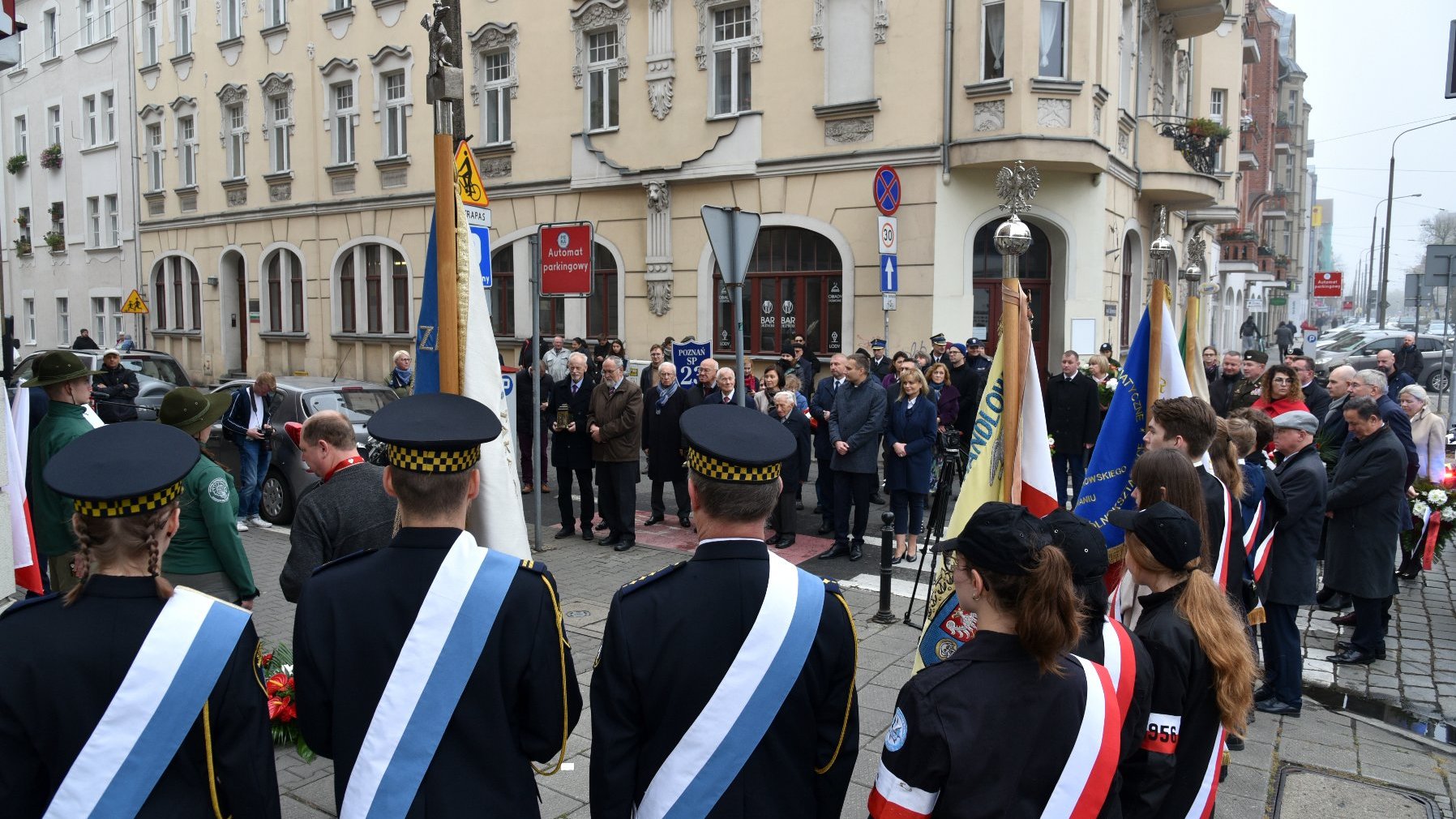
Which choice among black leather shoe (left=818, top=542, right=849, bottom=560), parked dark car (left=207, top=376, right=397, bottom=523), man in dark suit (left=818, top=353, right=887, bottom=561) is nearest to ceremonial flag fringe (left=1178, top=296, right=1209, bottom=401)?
man in dark suit (left=818, top=353, right=887, bottom=561)

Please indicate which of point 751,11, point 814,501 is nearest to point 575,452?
point 814,501

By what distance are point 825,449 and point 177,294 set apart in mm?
26352

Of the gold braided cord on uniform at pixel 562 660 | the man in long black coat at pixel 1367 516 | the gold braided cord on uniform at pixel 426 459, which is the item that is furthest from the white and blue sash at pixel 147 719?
the man in long black coat at pixel 1367 516

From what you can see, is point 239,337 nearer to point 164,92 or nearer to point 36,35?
point 164,92

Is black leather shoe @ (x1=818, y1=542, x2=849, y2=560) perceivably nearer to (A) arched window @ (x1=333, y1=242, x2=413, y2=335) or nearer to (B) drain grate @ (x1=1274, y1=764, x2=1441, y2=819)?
(B) drain grate @ (x1=1274, y1=764, x2=1441, y2=819)

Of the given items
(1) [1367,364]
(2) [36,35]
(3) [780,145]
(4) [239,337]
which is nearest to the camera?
(3) [780,145]

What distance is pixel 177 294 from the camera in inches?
1204

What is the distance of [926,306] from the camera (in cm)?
1689

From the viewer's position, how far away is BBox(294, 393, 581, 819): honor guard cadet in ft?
7.98

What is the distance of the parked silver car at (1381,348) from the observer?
28016 mm

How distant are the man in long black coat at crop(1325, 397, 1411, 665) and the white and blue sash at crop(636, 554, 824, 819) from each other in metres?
5.39

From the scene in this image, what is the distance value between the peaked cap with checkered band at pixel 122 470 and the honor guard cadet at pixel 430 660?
41 cm

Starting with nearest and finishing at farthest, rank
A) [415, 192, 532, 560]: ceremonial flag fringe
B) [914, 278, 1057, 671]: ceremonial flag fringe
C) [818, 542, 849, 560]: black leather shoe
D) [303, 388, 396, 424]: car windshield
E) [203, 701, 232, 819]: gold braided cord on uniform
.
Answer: [203, 701, 232, 819]: gold braided cord on uniform, [415, 192, 532, 560]: ceremonial flag fringe, [914, 278, 1057, 671]: ceremonial flag fringe, [818, 542, 849, 560]: black leather shoe, [303, 388, 396, 424]: car windshield

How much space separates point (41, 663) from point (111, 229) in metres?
35.9
